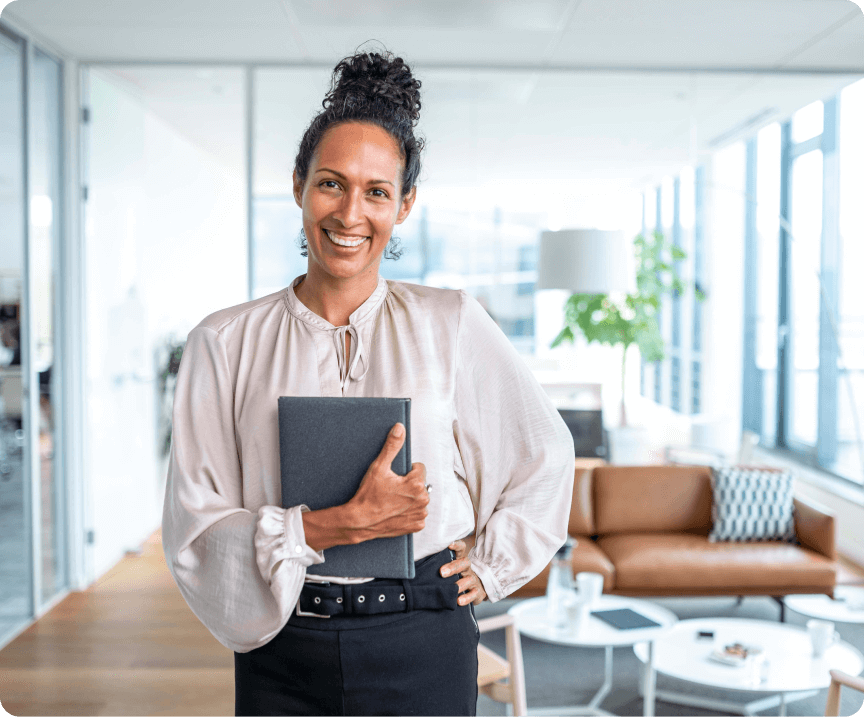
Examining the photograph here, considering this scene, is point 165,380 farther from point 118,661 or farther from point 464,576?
point 464,576

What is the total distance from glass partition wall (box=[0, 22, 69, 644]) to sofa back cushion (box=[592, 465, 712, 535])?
275 cm

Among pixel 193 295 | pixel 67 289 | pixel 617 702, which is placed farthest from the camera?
pixel 193 295

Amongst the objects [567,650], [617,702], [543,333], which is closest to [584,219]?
[543,333]

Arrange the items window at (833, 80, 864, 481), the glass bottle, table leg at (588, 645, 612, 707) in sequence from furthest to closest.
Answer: window at (833, 80, 864, 481), the glass bottle, table leg at (588, 645, 612, 707)

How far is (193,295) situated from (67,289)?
126 cm

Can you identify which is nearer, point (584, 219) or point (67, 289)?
point (67, 289)

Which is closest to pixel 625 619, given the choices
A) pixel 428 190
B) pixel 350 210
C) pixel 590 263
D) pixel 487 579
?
pixel 590 263

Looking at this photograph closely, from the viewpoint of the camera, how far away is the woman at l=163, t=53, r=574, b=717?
110 cm

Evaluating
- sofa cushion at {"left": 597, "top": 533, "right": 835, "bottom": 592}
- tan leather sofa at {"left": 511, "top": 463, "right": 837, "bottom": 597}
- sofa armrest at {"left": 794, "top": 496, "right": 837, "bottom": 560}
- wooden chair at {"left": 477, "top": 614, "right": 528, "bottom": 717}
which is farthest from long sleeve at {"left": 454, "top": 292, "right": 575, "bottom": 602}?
sofa armrest at {"left": 794, "top": 496, "right": 837, "bottom": 560}

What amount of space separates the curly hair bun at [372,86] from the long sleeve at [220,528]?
15.4 inches

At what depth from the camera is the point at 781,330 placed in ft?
18.5

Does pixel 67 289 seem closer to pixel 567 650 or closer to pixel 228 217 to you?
pixel 228 217

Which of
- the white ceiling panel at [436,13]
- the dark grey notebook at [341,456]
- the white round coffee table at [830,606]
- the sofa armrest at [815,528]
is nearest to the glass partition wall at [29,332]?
the white ceiling panel at [436,13]

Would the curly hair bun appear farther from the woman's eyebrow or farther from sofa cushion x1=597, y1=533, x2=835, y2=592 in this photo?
sofa cushion x1=597, y1=533, x2=835, y2=592
